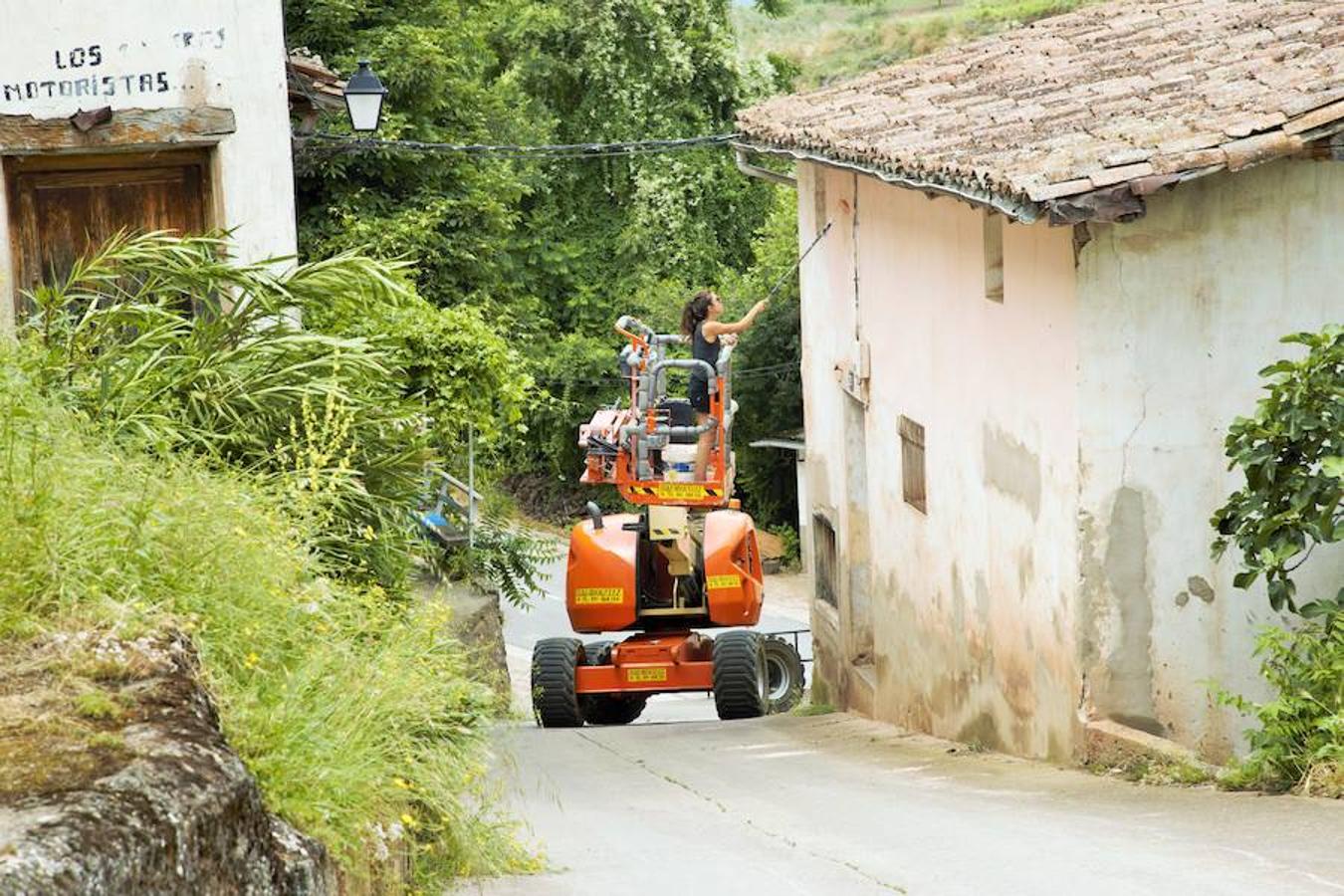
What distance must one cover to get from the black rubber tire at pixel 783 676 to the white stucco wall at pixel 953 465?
15.3 inches

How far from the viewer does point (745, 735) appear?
14258 mm

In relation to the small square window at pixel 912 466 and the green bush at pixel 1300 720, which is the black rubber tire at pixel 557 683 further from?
the green bush at pixel 1300 720

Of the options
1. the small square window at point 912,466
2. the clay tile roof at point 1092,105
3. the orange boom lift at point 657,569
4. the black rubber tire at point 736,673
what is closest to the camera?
the clay tile roof at point 1092,105

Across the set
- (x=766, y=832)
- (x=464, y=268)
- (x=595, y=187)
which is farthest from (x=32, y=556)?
(x=595, y=187)

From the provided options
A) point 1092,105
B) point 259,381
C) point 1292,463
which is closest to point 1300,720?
point 1292,463

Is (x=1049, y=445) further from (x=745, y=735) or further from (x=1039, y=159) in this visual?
(x=745, y=735)

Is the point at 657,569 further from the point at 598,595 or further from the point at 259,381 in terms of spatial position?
the point at 259,381

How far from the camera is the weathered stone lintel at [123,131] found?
38.0 feet

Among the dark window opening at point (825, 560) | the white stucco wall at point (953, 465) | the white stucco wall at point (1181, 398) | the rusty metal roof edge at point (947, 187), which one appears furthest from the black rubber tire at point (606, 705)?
the white stucco wall at point (1181, 398)

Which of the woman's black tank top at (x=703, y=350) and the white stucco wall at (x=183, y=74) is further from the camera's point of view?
the woman's black tank top at (x=703, y=350)

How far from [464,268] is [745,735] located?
15.7 meters

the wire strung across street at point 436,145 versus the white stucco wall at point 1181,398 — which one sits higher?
the wire strung across street at point 436,145

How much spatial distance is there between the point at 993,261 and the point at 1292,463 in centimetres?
351

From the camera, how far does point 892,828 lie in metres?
8.78
